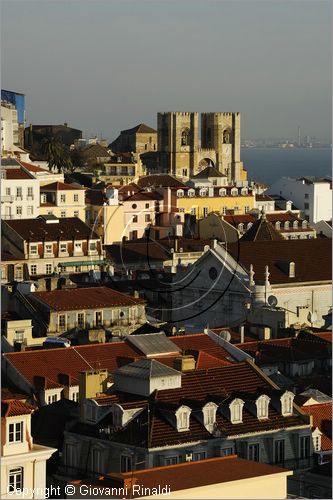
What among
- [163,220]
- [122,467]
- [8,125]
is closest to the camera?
[122,467]

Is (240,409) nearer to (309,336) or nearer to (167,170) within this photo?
(309,336)

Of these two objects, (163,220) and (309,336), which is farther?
(163,220)

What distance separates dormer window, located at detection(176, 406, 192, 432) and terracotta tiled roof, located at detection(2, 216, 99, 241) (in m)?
32.3

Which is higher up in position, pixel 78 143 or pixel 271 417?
pixel 78 143

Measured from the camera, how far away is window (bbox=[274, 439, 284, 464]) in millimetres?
27734

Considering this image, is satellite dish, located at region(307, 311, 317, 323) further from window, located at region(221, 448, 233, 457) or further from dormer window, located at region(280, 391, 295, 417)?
window, located at region(221, 448, 233, 457)

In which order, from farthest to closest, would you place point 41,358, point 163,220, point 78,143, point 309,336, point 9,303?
point 78,143, point 163,220, point 9,303, point 309,336, point 41,358

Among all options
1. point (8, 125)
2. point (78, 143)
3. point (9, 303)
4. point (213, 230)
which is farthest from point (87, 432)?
point (78, 143)

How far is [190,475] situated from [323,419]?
7.86 m

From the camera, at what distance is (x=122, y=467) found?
26.2 metres

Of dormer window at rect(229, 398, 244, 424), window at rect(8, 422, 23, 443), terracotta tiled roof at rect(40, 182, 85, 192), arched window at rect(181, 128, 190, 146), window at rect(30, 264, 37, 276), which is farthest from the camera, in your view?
arched window at rect(181, 128, 190, 146)

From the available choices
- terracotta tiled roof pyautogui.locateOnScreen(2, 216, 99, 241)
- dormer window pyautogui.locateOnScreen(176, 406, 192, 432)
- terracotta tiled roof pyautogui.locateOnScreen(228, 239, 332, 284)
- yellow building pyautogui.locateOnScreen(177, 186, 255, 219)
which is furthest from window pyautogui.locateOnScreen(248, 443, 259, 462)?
yellow building pyautogui.locateOnScreen(177, 186, 255, 219)

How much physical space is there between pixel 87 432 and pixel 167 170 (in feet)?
253

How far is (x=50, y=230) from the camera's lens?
60812 mm
